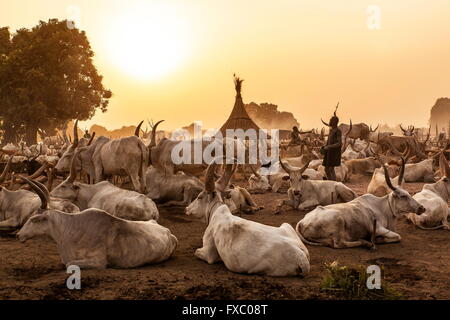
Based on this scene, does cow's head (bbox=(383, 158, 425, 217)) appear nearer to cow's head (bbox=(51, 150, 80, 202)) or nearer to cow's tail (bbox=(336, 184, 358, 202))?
cow's tail (bbox=(336, 184, 358, 202))

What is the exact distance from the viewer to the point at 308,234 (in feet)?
A: 25.1

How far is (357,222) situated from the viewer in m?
7.68

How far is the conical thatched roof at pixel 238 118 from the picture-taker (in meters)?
30.2

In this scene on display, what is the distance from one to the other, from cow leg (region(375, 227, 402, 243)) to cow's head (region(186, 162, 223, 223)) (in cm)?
271

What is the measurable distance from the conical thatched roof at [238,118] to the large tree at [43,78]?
1387cm

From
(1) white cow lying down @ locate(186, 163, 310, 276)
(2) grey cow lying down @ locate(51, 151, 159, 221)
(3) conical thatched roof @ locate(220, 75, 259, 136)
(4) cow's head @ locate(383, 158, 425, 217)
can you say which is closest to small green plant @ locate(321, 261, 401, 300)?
(1) white cow lying down @ locate(186, 163, 310, 276)

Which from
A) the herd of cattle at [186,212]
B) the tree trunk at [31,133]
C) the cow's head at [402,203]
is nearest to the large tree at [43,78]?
the tree trunk at [31,133]

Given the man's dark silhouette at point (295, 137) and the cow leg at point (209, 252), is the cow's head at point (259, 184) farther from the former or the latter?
the man's dark silhouette at point (295, 137)

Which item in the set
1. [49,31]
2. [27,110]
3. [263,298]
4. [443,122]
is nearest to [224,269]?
[263,298]

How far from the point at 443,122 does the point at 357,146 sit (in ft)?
394

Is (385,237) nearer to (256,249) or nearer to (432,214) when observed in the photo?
(432,214)

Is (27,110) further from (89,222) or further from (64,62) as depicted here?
(89,222)

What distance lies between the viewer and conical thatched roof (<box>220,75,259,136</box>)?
30.2 meters
